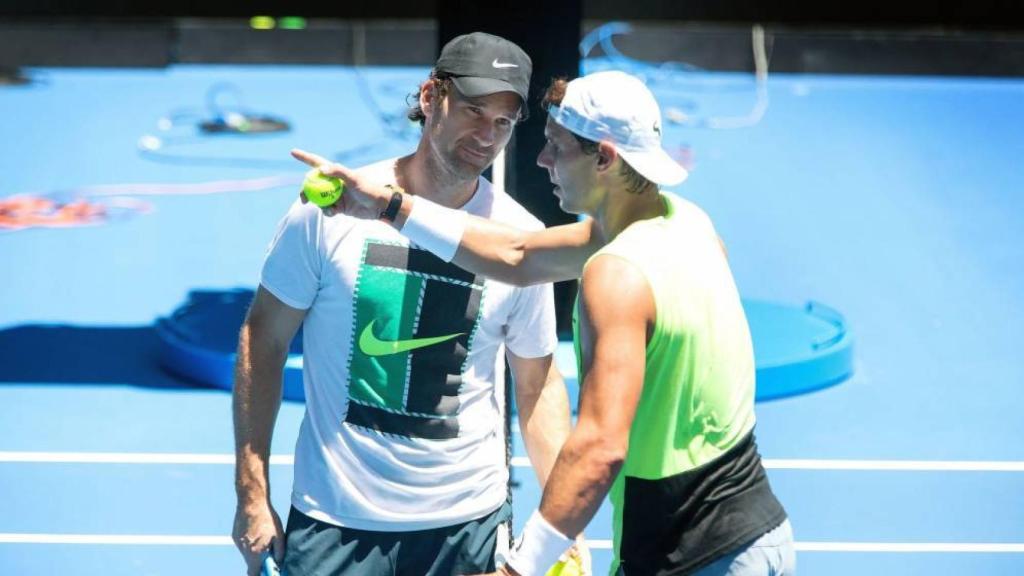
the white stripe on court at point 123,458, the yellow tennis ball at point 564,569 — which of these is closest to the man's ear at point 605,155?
the yellow tennis ball at point 564,569

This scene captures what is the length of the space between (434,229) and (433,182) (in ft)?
0.99

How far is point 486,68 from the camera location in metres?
3.83

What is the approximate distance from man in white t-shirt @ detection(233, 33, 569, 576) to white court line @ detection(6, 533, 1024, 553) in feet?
8.19

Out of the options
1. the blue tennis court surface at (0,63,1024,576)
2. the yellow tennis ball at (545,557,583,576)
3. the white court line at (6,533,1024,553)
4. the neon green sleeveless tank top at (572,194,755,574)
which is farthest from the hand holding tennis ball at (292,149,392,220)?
the white court line at (6,533,1024,553)

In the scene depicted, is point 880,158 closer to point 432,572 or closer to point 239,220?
point 239,220

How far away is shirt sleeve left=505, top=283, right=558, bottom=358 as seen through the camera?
3986 mm

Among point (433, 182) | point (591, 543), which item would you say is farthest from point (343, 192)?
point (591, 543)

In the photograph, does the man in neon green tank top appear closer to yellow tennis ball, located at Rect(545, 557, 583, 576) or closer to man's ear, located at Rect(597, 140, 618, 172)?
man's ear, located at Rect(597, 140, 618, 172)

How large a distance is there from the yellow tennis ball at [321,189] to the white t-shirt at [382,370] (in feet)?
0.68

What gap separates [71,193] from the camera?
481 inches

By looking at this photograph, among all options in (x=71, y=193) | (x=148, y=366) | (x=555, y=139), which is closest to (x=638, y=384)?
(x=555, y=139)

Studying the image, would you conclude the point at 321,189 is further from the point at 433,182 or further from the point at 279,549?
the point at 279,549

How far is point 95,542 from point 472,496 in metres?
2.98

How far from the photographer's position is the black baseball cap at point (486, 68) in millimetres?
3832
